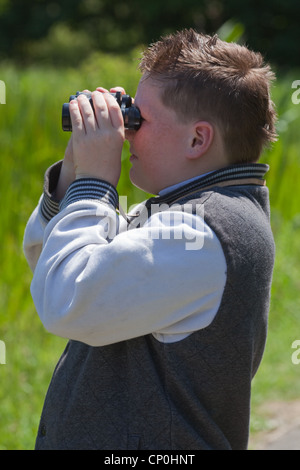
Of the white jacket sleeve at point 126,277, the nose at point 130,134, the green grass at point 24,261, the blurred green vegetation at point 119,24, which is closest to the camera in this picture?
the white jacket sleeve at point 126,277

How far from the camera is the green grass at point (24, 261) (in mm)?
3605

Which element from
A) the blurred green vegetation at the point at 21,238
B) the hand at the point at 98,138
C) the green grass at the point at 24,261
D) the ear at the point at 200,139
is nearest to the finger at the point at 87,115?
the hand at the point at 98,138

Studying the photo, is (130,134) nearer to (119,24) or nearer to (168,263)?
(168,263)

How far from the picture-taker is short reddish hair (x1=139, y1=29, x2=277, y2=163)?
168 cm

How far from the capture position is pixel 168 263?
1.56 m

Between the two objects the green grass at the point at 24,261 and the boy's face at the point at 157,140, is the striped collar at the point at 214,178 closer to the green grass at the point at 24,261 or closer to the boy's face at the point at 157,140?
the boy's face at the point at 157,140

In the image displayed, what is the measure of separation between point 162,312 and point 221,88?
1.83 feet

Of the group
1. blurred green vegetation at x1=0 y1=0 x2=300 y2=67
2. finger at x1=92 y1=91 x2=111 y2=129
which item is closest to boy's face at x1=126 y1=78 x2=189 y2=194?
finger at x1=92 y1=91 x2=111 y2=129

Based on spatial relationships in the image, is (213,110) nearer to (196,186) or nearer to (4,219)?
(196,186)

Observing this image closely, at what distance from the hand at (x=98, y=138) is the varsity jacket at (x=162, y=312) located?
0.04m

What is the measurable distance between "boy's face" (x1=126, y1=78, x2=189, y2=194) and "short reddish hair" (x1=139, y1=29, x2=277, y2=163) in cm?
3

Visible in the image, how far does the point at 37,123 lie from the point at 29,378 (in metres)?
2.82

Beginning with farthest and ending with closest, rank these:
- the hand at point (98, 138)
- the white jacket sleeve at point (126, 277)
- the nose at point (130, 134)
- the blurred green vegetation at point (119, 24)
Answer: the blurred green vegetation at point (119, 24) → the nose at point (130, 134) → the hand at point (98, 138) → the white jacket sleeve at point (126, 277)
